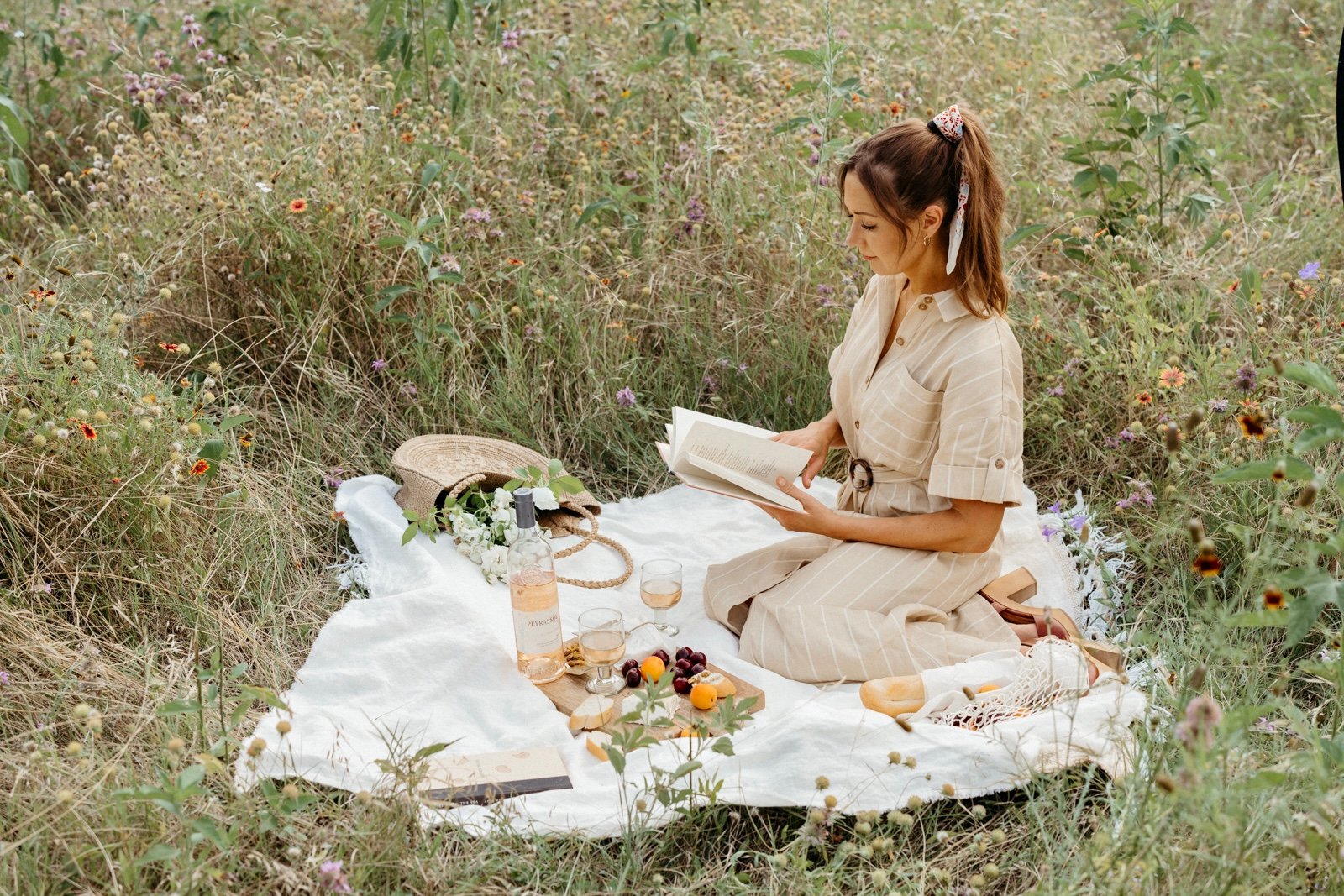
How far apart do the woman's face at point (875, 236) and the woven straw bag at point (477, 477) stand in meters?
1.11

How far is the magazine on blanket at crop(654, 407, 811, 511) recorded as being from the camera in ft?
9.82

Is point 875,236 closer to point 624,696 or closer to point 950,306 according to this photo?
point 950,306

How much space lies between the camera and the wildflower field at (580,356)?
2219 millimetres

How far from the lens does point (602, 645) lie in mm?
2936

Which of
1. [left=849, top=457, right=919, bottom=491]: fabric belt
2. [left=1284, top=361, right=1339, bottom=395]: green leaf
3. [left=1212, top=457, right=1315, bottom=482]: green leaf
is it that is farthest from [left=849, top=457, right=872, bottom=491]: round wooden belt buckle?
[left=1284, top=361, right=1339, bottom=395]: green leaf

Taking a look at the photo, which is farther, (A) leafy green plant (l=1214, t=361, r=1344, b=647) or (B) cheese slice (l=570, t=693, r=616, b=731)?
(B) cheese slice (l=570, t=693, r=616, b=731)

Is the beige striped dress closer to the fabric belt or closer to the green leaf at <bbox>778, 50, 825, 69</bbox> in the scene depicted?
the fabric belt

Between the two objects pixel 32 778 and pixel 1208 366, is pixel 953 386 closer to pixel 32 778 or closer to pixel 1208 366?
pixel 1208 366

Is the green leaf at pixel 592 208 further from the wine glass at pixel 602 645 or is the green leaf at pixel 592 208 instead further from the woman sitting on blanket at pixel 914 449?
the wine glass at pixel 602 645

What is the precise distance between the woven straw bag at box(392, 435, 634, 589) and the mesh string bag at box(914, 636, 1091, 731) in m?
1.12

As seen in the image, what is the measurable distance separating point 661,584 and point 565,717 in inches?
16.5

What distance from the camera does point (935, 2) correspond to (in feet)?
19.3

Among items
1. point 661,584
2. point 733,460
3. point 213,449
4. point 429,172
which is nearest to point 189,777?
point 213,449

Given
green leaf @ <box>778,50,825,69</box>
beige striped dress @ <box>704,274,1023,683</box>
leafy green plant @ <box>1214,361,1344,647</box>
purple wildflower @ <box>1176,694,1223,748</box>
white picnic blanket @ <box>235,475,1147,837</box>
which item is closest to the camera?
purple wildflower @ <box>1176,694,1223,748</box>
